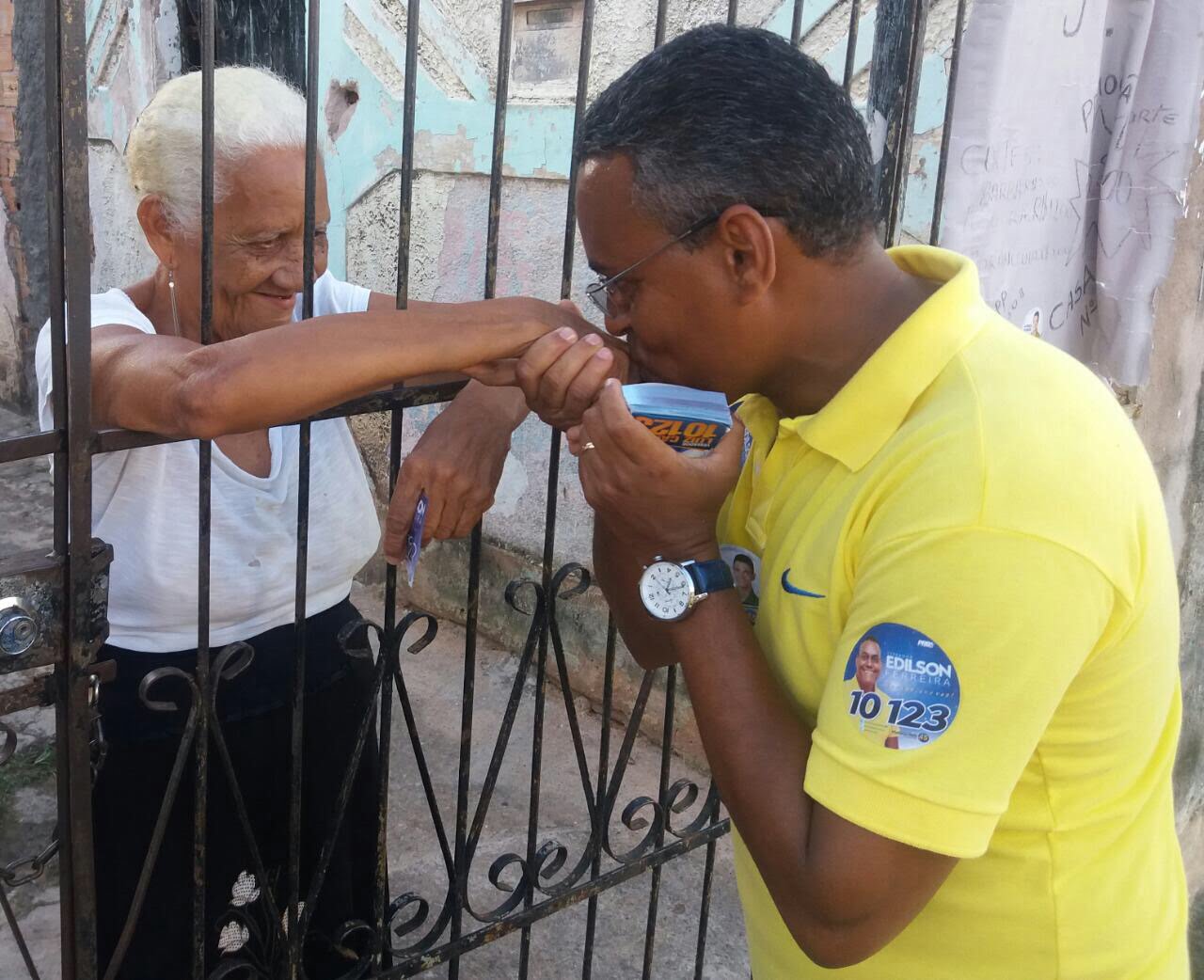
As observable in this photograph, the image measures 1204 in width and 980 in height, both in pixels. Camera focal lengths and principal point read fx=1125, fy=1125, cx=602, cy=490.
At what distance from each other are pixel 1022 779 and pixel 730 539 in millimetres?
495

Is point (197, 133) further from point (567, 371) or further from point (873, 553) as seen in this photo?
point (873, 553)

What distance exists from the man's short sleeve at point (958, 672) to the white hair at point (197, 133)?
4.15ft

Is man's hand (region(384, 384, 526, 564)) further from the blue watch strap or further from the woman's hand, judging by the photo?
the blue watch strap

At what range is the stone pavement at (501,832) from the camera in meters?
3.01

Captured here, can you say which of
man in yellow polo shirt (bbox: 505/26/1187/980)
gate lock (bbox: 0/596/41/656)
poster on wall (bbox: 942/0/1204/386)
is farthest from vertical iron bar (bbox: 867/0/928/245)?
gate lock (bbox: 0/596/41/656)

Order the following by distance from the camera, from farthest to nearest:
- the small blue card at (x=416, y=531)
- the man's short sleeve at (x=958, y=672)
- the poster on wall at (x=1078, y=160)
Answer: the poster on wall at (x=1078, y=160)
the small blue card at (x=416, y=531)
the man's short sleeve at (x=958, y=672)

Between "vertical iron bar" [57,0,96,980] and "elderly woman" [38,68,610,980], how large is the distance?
155 millimetres

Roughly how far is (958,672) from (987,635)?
0.05 metres

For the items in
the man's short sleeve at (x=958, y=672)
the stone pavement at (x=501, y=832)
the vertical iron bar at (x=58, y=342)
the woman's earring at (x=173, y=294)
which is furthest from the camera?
the stone pavement at (x=501, y=832)

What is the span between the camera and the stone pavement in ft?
9.89

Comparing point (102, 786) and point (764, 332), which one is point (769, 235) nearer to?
point (764, 332)

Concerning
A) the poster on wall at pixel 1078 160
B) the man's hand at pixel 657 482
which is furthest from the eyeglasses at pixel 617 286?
the poster on wall at pixel 1078 160

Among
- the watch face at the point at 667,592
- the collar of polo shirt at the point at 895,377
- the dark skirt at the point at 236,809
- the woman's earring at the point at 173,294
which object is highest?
the collar of polo shirt at the point at 895,377

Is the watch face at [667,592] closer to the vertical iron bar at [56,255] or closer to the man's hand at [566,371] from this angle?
the man's hand at [566,371]
